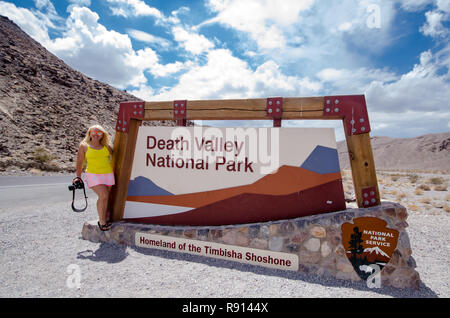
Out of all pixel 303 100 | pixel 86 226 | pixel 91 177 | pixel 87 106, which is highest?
pixel 87 106

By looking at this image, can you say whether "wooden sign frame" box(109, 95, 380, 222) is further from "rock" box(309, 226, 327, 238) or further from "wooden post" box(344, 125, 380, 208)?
"rock" box(309, 226, 327, 238)

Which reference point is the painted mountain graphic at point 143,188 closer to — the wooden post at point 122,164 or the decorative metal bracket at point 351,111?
the wooden post at point 122,164

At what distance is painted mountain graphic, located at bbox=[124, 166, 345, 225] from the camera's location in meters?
3.05

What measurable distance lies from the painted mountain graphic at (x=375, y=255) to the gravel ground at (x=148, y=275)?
29 centimetres

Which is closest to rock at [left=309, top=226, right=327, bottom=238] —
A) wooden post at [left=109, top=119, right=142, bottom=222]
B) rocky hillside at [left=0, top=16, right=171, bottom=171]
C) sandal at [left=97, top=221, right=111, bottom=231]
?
wooden post at [left=109, top=119, right=142, bottom=222]

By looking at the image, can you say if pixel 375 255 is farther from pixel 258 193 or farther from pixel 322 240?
pixel 258 193

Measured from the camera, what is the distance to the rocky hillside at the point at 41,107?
59.0ft

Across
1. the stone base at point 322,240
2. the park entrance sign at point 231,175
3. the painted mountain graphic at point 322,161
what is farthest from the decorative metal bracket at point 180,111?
the painted mountain graphic at point 322,161

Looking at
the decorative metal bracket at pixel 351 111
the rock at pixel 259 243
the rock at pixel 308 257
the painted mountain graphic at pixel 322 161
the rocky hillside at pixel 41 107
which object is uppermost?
the rocky hillside at pixel 41 107

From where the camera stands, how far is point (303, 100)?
10.3ft

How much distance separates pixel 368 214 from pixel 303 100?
1.57 metres

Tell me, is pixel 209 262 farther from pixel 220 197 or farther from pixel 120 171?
pixel 120 171

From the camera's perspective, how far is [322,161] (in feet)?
10.0

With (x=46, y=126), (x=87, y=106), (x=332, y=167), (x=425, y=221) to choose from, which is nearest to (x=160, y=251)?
(x=332, y=167)
